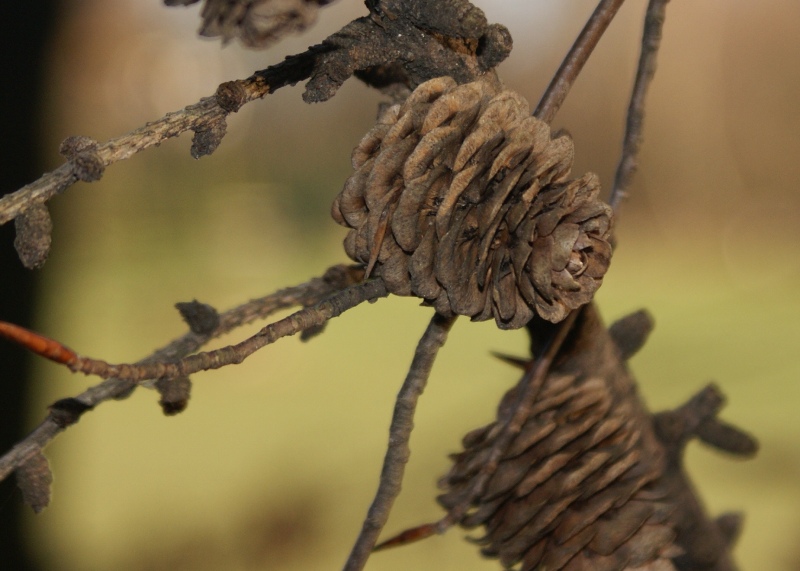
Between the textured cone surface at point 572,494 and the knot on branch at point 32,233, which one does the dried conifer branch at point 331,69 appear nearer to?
the knot on branch at point 32,233

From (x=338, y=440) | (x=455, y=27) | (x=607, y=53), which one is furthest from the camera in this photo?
(x=338, y=440)

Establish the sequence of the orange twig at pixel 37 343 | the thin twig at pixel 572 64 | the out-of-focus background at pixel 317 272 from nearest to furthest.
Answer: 1. the orange twig at pixel 37 343
2. the thin twig at pixel 572 64
3. the out-of-focus background at pixel 317 272

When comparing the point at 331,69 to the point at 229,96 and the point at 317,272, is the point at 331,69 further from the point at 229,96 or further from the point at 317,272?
the point at 317,272

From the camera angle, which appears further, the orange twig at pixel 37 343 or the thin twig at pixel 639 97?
the thin twig at pixel 639 97

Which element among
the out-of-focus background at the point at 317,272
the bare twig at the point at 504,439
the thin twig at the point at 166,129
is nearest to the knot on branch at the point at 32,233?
the thin twig at the point at 166,129

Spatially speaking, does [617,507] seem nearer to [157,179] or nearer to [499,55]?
[499,55]

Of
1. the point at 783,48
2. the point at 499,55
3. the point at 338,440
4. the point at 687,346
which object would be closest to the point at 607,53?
the point at 783,48
